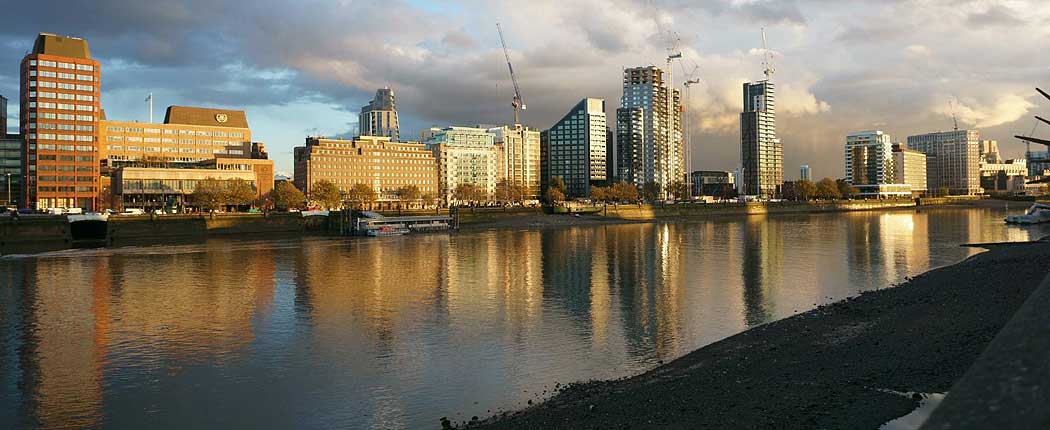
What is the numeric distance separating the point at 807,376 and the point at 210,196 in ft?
420

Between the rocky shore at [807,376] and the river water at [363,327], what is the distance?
7.05 ft

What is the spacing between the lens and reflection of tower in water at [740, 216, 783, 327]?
28.5 metres

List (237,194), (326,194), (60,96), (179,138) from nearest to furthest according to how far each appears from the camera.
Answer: (237,194) < (326,194) < (60,96) < (179,138)

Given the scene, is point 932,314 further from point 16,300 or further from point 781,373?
point 16,300

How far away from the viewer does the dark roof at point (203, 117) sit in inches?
7239

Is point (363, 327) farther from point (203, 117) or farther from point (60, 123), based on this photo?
point (203, 117)

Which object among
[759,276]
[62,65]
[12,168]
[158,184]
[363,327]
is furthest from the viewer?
[158,184]

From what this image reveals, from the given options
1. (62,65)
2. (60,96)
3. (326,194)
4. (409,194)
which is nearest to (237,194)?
(326,194)

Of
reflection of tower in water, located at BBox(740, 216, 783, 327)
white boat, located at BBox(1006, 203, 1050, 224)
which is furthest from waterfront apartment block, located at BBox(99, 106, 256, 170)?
white boat, located at BBox(1006, 203, 1050, 224)

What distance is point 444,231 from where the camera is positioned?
108 m

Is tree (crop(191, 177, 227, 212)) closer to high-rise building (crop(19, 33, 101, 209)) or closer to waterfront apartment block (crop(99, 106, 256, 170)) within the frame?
high-rise building (crop(19, 33, 101, 209))

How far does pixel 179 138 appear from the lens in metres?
181

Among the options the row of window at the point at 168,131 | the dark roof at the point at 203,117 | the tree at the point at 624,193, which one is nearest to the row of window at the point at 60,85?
the row of window at the point at 168,131

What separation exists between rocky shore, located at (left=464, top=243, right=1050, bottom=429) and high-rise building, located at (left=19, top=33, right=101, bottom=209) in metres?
157
